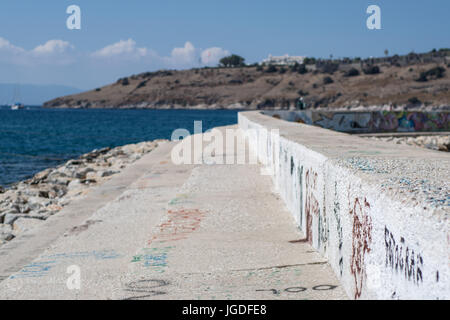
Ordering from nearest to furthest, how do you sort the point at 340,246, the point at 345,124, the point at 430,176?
1. the point at 430,176
2. the point at 340,246
3. the point at 345,124

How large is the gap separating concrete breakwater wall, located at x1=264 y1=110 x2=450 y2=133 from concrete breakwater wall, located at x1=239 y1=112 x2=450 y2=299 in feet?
80.5

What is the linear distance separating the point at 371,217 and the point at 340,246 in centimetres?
93

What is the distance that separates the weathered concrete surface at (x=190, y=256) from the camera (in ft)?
13.5

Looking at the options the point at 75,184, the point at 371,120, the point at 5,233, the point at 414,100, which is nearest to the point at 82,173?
the point at 75,184

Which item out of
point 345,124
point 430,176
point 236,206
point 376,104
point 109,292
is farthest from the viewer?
point 376,104

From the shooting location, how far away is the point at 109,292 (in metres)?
4.39

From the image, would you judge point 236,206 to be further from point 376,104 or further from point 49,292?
point 376,104

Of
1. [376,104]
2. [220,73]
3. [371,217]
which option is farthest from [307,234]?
[220,73]

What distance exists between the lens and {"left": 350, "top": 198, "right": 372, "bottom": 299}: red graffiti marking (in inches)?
119

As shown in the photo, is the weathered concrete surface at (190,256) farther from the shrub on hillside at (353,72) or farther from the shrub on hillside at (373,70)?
the shrub on hillside at (353,72)

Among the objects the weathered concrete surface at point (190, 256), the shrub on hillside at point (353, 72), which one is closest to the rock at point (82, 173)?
the weathered concrete surface at point (190, 256)

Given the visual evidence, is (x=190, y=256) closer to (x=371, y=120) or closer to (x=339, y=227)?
(x=339, y=227)

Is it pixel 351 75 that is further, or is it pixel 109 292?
pixel 351 75

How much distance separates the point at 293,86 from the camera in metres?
141
